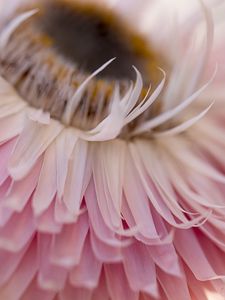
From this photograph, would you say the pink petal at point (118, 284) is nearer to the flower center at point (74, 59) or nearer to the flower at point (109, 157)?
the flower at point (109, 157)

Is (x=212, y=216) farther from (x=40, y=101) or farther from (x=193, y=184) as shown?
(x=40, y=101)

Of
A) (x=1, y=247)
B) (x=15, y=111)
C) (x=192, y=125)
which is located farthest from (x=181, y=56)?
(x=1, y=247)

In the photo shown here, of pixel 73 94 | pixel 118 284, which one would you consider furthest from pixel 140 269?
pixel 73 94

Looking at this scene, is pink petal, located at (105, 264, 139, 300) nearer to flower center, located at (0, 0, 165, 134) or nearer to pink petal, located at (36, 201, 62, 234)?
pink petal, located at (36, 201, 62, 234)

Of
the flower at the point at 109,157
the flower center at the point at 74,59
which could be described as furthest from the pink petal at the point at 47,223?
the flower center at the point at 74,59

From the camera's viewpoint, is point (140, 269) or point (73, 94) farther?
point (73, 94)

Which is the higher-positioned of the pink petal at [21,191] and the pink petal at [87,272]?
the pink petal at [21,191]

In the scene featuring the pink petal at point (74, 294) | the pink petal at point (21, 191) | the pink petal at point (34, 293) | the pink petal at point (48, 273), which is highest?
the pink petal at point (21, 191)

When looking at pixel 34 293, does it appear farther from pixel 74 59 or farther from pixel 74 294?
pixel 74 59

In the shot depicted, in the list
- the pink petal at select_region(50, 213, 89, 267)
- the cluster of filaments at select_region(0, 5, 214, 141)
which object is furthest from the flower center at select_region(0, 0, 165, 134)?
the pink petal at select_region(50, 213, 89, 267)
